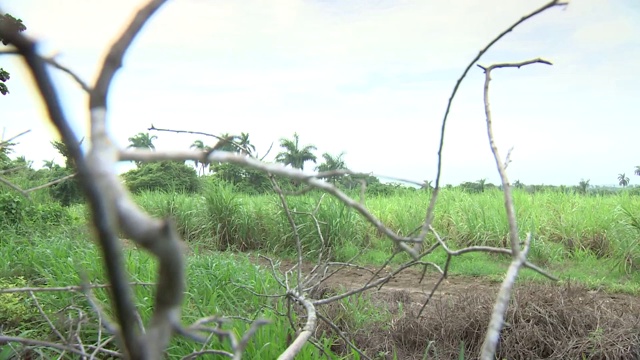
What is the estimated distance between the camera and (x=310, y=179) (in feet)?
1.66

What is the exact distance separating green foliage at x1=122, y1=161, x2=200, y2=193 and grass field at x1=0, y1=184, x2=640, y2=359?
418cm

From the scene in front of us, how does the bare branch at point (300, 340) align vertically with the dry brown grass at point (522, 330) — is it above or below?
above

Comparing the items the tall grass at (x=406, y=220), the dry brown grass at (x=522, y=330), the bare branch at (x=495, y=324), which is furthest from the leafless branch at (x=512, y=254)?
the tall grass at (x=406, y=220)

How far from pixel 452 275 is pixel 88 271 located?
3953 mm

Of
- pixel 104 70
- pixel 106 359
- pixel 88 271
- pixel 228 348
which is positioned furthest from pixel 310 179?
pixel 88 271

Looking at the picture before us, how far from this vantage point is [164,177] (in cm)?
1452

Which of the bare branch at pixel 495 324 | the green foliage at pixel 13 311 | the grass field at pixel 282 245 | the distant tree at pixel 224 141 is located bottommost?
the green foliage at pixel 13 311

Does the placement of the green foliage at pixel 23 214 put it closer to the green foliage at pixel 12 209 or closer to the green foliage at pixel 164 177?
the green foliage at pixel 12 209

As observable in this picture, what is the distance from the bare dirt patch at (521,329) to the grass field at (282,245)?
0.67ft

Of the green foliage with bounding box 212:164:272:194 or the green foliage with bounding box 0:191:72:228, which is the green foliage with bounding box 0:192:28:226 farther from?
the green foliage with bounding box 212:164:272:194

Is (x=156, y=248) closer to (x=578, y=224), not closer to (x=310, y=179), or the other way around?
(x=310, y=179)

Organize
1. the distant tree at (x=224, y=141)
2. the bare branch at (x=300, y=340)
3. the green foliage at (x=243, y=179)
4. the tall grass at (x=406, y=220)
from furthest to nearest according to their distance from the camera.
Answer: the green foliage at (x=243, y=179) → the tall grass at (x=406, y=220) → the bare branch at (x=300, y=340) → the distant tree at (x=224, y=141)

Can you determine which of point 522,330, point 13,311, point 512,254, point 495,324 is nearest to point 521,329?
point 522,330

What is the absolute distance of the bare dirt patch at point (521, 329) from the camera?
3193 millimetres
